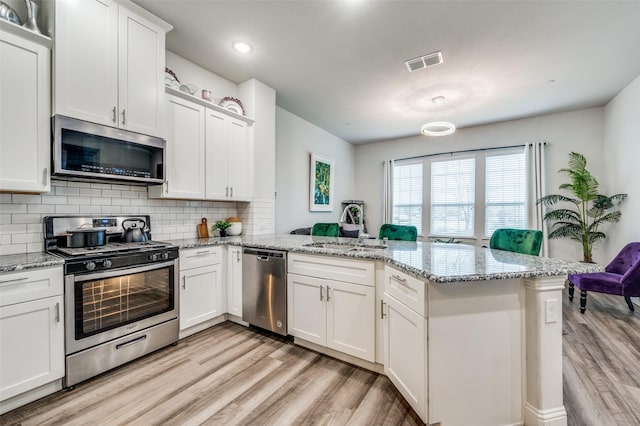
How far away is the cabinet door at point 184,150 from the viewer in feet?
8.70

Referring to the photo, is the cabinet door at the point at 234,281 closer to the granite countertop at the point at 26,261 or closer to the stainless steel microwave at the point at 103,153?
the stainless steel microwave at the point at 103,153

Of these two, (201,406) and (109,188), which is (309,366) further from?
(109,188)

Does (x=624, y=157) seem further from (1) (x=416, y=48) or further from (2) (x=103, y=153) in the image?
(2) (x=103, y=153)

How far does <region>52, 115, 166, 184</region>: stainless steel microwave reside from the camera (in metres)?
1.91

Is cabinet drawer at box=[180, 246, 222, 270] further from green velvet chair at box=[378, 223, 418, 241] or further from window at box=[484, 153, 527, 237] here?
window at box=[484, 153, 527, 237]

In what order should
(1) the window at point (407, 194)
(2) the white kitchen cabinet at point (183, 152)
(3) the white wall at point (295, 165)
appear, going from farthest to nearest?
(1) the window at point (407, 194) → (3) the white wall at point (295, 165) → (2) the white kitchen cabinet at point (183, 152)

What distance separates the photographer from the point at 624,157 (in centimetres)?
379

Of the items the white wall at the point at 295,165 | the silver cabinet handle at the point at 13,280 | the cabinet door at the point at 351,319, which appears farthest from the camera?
the white wall at the point at 295,165

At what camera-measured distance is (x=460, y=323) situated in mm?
1443

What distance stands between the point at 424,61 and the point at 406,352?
117 inches

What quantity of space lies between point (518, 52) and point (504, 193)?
304 centimetres

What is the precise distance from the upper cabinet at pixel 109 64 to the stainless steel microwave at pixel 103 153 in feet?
0.27

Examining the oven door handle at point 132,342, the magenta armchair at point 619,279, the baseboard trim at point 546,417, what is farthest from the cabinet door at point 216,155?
the magenta armchair at point 619,279

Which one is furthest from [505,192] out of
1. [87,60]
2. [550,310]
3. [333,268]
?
[87,60]
